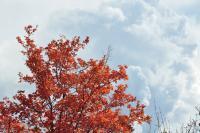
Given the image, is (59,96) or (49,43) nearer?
(59,96)

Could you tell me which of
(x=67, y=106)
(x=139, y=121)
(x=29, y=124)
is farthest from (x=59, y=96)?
(x=139, y=121)

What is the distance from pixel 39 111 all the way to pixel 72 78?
236 centimetres

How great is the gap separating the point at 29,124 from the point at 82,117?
9.51ft

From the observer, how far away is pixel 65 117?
20.3 m

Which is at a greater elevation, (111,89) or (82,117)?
(111,89)

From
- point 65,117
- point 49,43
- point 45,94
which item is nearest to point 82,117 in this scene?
point 65,117

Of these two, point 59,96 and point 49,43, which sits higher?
point 49,43

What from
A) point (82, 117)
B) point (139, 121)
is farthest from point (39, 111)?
point (139, 121)

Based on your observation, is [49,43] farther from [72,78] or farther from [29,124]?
[29,124]

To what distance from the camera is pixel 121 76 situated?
21375 mm

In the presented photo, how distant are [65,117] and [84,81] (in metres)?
2.01

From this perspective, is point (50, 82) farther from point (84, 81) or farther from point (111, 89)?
point (111, 89)

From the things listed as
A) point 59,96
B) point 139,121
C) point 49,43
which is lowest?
point 139,121

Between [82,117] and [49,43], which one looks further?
[49,43]
